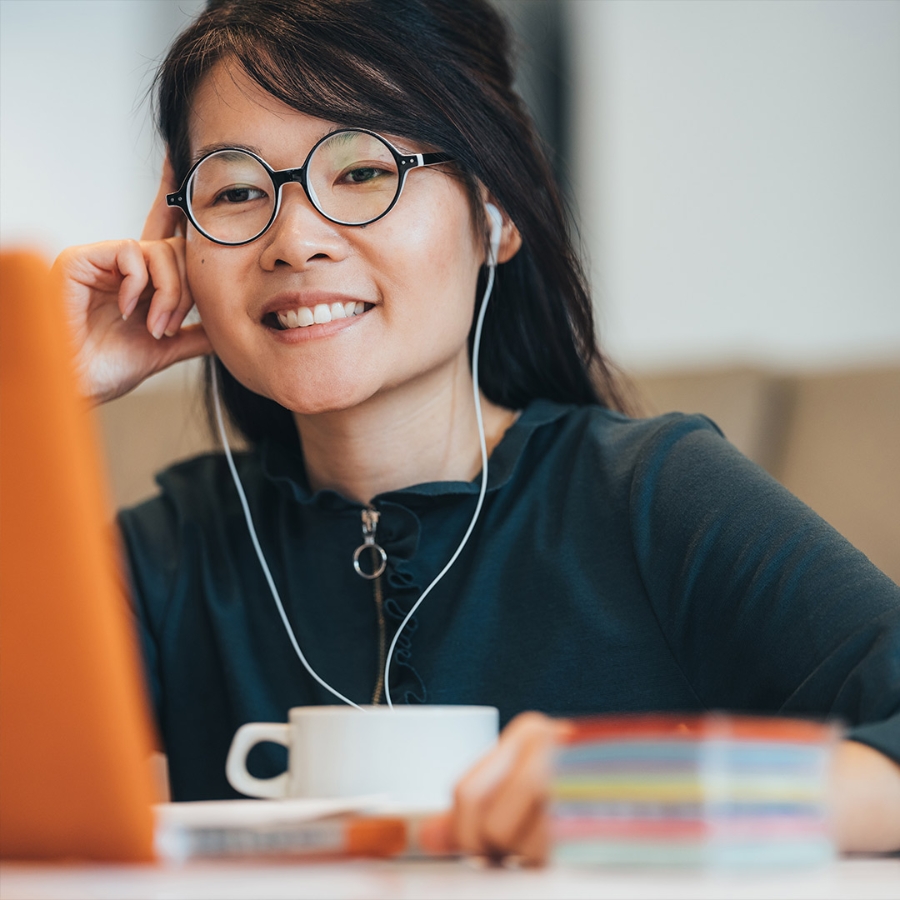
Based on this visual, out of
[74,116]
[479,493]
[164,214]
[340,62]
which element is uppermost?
[74,116]

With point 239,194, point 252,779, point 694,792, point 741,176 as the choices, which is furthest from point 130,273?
point 741,176

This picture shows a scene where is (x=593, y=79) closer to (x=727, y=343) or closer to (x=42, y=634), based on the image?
(x=727, y=343)

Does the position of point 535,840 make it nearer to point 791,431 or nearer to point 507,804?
point 507,804

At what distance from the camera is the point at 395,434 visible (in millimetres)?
1281

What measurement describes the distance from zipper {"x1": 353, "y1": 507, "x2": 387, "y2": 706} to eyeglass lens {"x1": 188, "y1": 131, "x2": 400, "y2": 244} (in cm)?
33

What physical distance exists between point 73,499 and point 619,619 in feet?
2.50

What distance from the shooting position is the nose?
1117 millimetres

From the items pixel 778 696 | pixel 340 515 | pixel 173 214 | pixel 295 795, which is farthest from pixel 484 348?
pixel 295 795

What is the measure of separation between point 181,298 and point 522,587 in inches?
21.0

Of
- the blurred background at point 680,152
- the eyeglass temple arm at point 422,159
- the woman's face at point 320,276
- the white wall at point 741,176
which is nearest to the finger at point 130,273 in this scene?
the woman's face at point 320,276

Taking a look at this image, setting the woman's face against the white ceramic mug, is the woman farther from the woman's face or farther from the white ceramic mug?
the white ceramic mug

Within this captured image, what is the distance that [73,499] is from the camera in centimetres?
44

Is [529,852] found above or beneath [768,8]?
beneath

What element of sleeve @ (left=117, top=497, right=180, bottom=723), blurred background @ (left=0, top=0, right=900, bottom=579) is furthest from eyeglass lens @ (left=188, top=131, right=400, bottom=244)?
blurred background @ (left=0, top=0, right=900, bottom=579)
